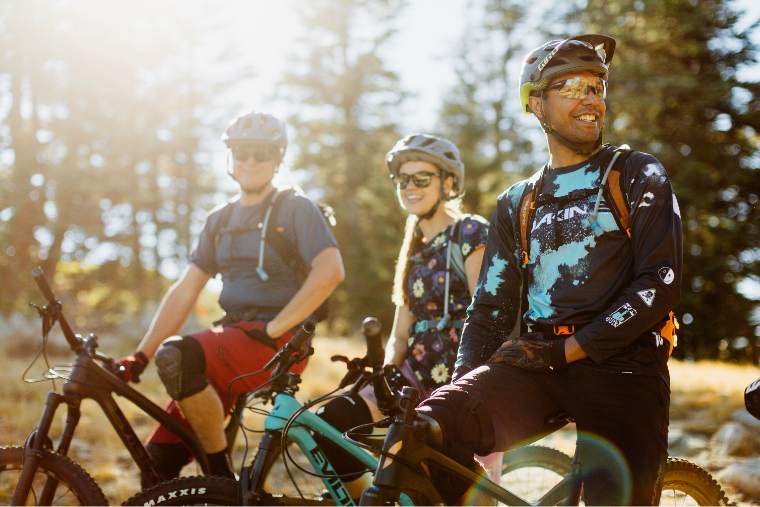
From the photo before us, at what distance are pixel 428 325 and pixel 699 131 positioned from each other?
22.9 metres

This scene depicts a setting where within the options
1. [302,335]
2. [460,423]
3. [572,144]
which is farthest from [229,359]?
[572,144]

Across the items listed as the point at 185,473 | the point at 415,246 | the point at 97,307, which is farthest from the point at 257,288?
the point at 97,307

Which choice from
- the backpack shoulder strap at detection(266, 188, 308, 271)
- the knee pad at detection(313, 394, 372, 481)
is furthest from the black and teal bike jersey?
the backpack shoulder strap at detection(266, 188, 308, 271)

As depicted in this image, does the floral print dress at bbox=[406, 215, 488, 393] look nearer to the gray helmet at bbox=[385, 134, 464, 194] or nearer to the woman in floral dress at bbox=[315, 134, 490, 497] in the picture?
the woman in floral dress at bbox=[315, 134, 490, 497]

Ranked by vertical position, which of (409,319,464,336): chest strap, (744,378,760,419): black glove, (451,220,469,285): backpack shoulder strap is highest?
(451,220,469,285): backpack shoulder strap

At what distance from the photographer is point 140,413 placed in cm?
789

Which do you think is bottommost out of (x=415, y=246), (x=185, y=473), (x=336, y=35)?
(x=185, y=473)

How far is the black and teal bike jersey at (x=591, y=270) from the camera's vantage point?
222cm

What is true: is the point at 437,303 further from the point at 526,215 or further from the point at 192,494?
the point at 192,494

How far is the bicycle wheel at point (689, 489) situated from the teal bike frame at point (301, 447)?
1479 millimetres

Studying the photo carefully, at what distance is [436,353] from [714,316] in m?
20.4

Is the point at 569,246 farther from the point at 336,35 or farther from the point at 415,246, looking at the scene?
the point at 336,35

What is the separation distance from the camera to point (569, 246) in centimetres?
253

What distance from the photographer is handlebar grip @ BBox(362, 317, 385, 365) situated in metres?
2.23
